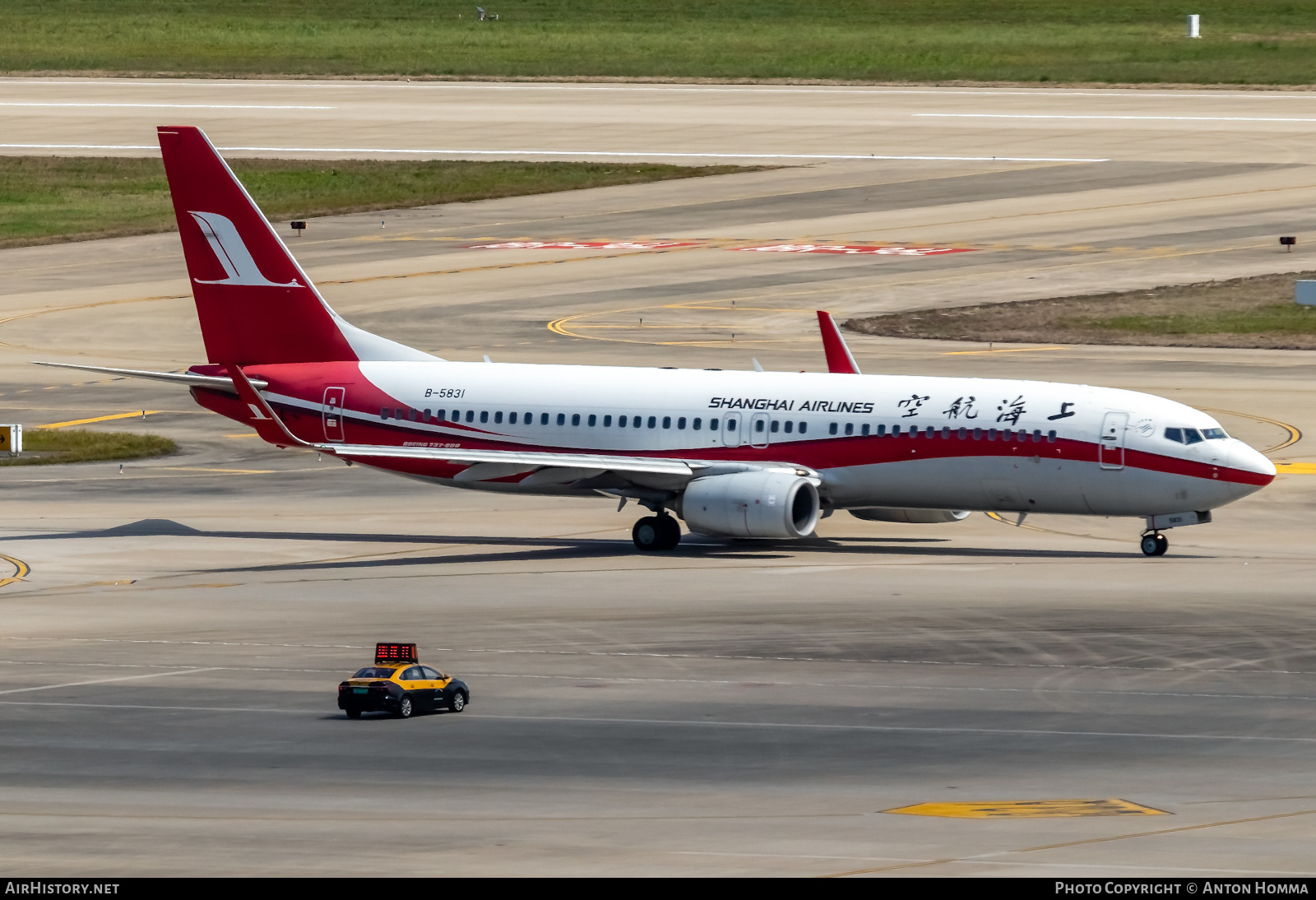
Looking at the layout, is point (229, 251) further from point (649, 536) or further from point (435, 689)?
point (435, 689)

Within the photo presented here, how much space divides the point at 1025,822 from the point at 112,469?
47027 mm

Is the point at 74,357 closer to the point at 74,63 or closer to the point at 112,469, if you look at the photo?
the point at 112,469

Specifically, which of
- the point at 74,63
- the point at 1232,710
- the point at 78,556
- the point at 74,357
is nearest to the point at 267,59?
the point at 74,63

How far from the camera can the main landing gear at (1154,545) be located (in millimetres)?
57312

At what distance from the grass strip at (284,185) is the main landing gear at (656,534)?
67.4 meters

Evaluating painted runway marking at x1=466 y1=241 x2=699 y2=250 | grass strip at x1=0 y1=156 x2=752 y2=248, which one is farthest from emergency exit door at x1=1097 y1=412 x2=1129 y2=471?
grass strip at x1=0 y1=156 x2=752 y2=248

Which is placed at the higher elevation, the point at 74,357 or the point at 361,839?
the point at 74,357

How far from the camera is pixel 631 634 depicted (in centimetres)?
4756

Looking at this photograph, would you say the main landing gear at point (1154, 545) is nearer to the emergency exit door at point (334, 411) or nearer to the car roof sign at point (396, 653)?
the emergency exit door at point (334, 411)

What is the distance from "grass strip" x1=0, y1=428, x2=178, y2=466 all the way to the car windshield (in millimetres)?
36292

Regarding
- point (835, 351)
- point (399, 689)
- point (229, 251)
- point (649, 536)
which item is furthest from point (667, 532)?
point (399, 689)

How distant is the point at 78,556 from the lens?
58969 mm

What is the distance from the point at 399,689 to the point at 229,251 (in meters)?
27.6

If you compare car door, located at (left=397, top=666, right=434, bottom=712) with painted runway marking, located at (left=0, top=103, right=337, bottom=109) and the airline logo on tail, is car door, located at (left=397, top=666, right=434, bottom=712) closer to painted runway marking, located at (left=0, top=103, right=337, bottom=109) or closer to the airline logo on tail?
the airline logo on tail
